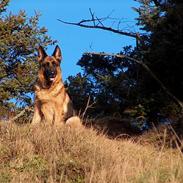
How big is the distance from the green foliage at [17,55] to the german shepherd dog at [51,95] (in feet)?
24.0

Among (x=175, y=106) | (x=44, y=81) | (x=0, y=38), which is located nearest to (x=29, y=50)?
(x=0, y=38)

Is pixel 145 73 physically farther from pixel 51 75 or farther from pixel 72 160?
pixel 72 160

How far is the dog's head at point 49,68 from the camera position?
50.1ft

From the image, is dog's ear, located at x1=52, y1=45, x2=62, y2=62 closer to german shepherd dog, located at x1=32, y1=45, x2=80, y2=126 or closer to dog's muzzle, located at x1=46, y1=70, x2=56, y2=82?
german shepherd dog, located at x1=32, y1=45, x2=80, y2=126

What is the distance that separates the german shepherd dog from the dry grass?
3.53 m

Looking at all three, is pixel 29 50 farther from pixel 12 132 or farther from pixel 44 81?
pixel 12 132

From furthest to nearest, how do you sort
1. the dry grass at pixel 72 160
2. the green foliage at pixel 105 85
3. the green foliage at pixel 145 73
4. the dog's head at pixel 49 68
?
the green foliage at pixel 105 85 → the green foliage at pixel 145 73 → the dog's head at pixel 49 68 → the dry grass at pixel 72 160

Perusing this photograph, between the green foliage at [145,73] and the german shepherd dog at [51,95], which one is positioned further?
the green foliage at [145,73]

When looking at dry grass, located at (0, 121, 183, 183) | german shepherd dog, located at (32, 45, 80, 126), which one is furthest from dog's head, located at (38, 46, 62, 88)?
dry grass, located at (0, 121, 183, 183)

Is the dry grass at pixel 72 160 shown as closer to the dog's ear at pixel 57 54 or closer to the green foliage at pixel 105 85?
the dog's ear at pixel 57 54

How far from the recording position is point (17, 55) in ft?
79.0

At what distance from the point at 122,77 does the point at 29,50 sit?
362 cm

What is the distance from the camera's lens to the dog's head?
15.3 m

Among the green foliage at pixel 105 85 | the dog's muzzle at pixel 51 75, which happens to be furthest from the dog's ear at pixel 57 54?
the green foliage at pixel 105 85
